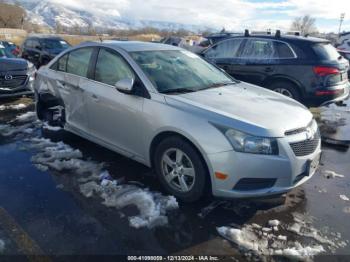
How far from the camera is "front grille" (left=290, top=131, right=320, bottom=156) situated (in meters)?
3.42

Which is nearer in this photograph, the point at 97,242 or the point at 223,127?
the point at 97,242

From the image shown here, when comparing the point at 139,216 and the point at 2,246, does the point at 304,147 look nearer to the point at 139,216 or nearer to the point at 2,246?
the point at 139,216

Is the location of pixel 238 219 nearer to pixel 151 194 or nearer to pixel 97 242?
pixel 151 194

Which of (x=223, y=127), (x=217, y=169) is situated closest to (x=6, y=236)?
(x=217, y=169)

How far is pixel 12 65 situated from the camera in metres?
8.42

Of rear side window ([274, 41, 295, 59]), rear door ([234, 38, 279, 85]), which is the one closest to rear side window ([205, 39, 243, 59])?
rear door ([234, 38, 279, 85])

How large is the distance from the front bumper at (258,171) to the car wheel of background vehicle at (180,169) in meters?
0.17

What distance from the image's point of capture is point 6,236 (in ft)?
10.5

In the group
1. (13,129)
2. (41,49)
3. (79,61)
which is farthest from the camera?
(41,49)

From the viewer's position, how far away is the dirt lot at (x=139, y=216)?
3113 mm

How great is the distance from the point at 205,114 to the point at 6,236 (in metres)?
2.20

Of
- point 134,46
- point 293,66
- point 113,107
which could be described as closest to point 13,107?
point 134,46

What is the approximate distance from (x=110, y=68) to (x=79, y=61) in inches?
31.1

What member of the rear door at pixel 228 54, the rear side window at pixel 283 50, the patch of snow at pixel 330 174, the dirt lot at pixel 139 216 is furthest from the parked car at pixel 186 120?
the rear door at pixel 228 54
